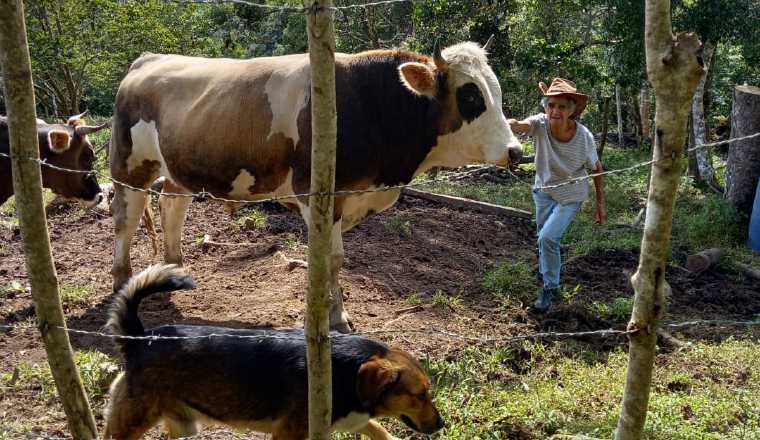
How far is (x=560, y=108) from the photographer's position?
19.3 feet

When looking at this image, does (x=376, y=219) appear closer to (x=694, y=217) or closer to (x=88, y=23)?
(x=694, y=217)

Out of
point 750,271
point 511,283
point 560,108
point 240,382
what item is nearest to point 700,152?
point 750,271

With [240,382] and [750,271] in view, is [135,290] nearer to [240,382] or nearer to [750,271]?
[240,382]

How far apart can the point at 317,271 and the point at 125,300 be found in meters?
1.57

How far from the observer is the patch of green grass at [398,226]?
8.46 m

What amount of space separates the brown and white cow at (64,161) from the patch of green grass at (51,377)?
236 centimetres

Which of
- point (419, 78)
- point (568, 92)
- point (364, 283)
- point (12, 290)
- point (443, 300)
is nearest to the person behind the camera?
point (419, 78)

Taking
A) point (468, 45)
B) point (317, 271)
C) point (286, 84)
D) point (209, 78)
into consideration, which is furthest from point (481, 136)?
point (317, 271)

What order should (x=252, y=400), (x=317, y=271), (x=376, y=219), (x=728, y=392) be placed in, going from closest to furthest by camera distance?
(x=317, y=271), (x=252, y=400), (x=728, y=392), (x=376, y=219)

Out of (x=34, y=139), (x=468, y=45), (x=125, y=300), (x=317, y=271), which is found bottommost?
(x=125, y=300)

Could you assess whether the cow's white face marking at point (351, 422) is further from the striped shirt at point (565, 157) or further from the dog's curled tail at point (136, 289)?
the striped shirt at point (565, 157)

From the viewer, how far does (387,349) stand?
12.0 feet

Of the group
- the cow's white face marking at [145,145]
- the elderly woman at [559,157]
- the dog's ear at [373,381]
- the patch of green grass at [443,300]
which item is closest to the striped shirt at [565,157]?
the elderly woman at [559,157]

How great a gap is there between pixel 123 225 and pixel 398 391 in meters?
4.07
